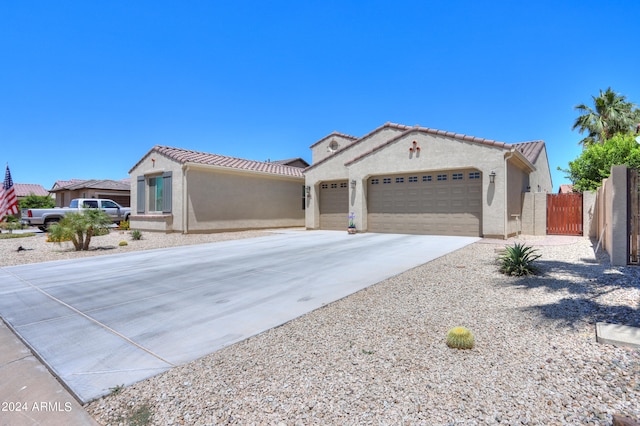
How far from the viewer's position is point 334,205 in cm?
1841

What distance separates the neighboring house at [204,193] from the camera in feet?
53.9

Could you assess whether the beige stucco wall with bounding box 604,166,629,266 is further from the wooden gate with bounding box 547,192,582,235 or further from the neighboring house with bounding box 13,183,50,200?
the neighboring house with bounding box 13,183,50,200

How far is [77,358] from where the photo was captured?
11.2ft

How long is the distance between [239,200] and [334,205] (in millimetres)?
5418

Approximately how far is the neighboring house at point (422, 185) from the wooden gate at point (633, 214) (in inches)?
206

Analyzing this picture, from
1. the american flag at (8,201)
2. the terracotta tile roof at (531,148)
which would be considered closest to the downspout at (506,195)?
the terracotta tile roof at (531,148)

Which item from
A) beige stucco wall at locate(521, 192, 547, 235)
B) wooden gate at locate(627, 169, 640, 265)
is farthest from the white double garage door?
wooden gate at locate(627, 169, 640, 265)

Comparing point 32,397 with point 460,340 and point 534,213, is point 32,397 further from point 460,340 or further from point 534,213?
point 534,213

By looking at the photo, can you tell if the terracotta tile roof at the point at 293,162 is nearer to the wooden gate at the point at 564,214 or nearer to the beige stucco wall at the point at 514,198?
the beige stucco wall at the point at 514,198

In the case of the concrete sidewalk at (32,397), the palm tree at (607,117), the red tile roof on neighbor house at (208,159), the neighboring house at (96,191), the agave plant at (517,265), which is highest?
the palm tree at (607,117)

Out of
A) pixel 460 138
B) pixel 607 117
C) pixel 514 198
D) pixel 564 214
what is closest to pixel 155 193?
pixel 460 138

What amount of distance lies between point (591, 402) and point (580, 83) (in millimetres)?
25184

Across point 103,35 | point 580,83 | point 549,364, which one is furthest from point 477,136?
point 103,35

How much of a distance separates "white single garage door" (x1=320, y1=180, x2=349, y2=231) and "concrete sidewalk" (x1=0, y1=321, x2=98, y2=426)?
597 inches
